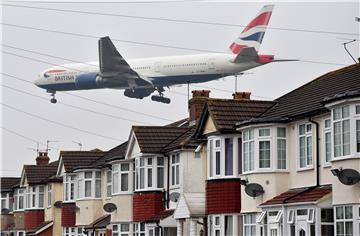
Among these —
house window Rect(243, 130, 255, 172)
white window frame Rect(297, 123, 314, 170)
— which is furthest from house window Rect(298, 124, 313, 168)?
house window Rect(243, 130, 255, 172)

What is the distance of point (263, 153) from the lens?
3384cm

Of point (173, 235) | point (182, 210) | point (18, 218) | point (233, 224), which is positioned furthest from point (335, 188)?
point (18, 218)

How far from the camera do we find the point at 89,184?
2082 inches

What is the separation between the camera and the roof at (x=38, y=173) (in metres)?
63.4

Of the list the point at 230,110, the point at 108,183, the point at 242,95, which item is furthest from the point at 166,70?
the point at 230,110

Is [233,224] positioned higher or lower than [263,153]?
lower

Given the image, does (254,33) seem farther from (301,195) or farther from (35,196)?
(301,195)

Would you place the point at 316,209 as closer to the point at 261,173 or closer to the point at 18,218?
the point at 261,173

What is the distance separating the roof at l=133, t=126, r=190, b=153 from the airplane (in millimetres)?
35480

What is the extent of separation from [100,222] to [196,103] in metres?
9.49

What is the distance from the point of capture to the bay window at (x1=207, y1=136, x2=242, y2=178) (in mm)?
36353

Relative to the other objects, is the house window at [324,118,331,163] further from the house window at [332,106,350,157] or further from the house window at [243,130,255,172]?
the house window at [243,130,255,172]

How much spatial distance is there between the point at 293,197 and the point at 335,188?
317 cm

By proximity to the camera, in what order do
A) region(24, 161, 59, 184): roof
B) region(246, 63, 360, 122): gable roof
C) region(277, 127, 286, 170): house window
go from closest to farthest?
region(246, 63, 360, 122): gable roof < region(277, 127, 286, 170): house window < region(24, 161, 59, 184): roof
